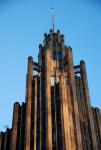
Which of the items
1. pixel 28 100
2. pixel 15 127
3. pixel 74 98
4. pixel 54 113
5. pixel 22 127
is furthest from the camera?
pixel 28 100

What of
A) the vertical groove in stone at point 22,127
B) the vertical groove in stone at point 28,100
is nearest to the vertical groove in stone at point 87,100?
the vertical groove in stone at point 28,100

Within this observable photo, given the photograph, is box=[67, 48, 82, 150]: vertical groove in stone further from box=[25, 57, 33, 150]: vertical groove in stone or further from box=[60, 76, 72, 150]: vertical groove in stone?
box=[25, 57, 33, 150]: vertical groove in stone

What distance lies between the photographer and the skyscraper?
193 ft

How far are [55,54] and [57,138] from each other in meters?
→ 24.2

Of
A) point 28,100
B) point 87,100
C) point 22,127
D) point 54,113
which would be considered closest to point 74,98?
point 87,100

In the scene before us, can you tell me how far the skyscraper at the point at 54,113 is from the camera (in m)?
58.9

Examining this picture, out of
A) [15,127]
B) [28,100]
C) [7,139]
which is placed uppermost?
[28,100]

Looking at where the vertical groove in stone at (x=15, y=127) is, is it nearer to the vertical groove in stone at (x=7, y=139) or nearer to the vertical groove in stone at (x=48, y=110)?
the vertical groove in stone at (x=7, y=139)

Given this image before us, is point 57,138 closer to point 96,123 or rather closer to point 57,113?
point 57,113

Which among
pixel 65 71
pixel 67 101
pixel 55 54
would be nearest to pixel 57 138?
pixel 67 101

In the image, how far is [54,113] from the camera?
62.0 m

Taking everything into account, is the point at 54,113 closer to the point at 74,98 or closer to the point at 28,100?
the point at 74,98

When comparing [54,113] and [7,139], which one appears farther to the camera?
[7,139]

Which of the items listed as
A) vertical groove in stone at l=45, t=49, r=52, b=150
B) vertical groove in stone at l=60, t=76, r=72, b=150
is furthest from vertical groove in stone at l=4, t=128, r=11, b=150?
vertical groove in stone at l=60, t=76, r=72, b=150
